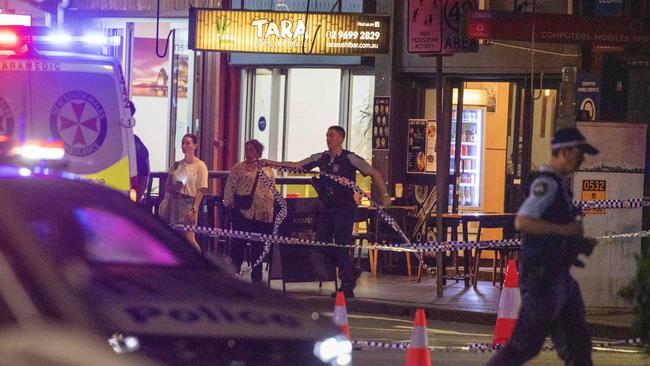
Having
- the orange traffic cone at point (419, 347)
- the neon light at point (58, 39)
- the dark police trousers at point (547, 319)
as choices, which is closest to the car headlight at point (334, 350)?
the dark police trousers at point (547, 319)

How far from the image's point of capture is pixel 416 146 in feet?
67.5

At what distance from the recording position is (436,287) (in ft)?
59.2

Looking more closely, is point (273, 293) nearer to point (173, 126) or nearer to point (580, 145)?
point (580, 145)

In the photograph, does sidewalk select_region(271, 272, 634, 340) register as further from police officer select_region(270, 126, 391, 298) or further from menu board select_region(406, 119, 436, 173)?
menu board select_region(406, 119, 436, 173)

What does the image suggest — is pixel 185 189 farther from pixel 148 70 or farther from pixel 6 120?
pixel 148 70

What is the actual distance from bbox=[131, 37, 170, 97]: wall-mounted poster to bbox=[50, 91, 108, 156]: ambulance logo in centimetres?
1164

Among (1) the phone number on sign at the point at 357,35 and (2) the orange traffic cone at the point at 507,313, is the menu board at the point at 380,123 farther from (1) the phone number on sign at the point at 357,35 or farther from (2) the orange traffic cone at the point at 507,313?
(2) the orange traffic cone at the point at 507,313

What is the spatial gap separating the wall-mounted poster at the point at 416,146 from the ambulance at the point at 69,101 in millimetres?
7777

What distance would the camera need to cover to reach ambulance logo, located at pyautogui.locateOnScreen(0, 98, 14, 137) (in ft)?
41.1

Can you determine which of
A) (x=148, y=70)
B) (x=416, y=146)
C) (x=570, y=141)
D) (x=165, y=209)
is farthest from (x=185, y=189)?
(x=570, y=141)

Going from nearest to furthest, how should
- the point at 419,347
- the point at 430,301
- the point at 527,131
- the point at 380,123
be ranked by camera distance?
the point at 419,347
the point at 430,301
the point at 527,131
the point at 380,123

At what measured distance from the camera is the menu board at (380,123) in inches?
810

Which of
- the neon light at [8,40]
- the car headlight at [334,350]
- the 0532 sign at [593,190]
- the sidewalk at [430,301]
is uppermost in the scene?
the neon light at [8,40]

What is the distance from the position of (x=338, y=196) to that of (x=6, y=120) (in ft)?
16.9
